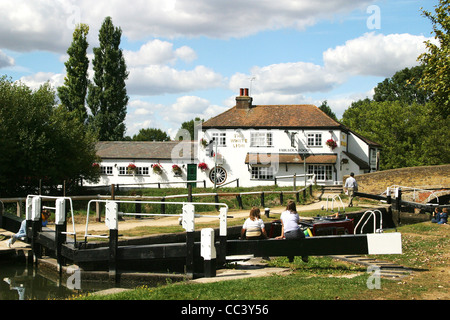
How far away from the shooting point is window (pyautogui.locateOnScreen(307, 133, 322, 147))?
41306 millimetres

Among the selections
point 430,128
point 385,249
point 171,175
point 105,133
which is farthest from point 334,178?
point 385,249

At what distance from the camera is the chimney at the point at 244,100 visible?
44406 mm

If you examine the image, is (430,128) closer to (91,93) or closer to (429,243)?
(91,93)

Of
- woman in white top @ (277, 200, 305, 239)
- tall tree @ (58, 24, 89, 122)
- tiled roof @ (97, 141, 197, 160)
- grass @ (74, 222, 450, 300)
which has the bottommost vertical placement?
grass @ (74, 222, 450, 300)

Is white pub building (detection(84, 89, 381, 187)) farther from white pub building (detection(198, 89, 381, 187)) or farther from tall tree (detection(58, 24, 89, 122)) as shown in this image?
tall tree (detection(58, 24, 89, 122))

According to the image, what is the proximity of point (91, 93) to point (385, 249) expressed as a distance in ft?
144

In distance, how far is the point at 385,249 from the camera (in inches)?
367

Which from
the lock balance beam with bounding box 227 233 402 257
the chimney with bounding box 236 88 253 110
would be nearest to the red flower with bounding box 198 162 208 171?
the chimney with bounding box 236 88 253 110

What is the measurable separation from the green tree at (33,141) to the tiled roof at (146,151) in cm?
1329

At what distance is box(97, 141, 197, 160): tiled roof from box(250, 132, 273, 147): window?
5.50 m

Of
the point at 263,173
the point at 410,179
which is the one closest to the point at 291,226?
A: the point at 410,179

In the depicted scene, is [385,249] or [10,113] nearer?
[385,249]

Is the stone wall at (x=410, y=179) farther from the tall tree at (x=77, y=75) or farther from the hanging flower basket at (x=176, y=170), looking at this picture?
the tall tree at (x=77, y=75)
